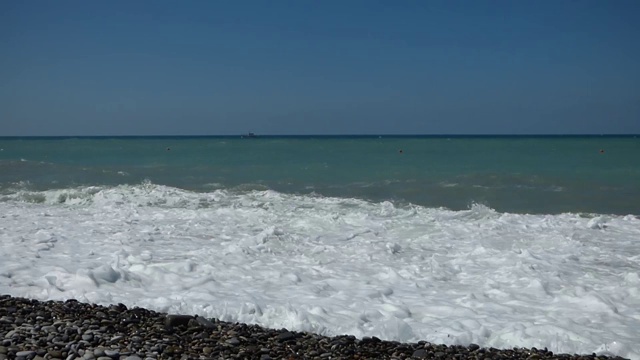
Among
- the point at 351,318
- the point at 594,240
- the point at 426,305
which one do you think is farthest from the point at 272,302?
the point at 594,240

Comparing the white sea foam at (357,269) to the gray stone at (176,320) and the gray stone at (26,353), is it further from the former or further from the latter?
the gray stone at (26,353)

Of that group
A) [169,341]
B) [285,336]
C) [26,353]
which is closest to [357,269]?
[285,336]

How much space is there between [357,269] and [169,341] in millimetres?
3713

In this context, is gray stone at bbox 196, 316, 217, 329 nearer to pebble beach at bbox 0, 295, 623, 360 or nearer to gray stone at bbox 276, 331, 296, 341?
pebble beach at bbox 0, 295, 623, 360

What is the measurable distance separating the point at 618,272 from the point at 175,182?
601 inches

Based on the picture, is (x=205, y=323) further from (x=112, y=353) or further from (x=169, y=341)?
(x=112, y=353)

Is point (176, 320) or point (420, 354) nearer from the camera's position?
point (420, 354)

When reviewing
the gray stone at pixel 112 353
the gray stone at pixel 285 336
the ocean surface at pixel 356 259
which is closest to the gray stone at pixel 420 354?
the ocean surface at pixel 356 259

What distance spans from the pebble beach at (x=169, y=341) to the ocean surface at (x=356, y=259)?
0.38 metres

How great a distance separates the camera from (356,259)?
8.83m

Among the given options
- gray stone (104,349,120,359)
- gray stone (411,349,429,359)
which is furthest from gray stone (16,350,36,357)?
gray stone (411,349,429,359)

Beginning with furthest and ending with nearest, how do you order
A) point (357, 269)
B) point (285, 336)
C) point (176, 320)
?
point (357, 269), point (176, 320), point (285, 336)

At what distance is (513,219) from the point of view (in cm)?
1271

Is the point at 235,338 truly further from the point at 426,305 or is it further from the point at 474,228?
the point at 474,228
